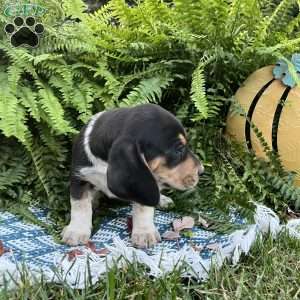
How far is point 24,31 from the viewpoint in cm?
457

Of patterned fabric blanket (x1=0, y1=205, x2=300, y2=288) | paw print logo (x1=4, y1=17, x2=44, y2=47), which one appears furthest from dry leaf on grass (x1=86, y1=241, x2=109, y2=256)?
paw print logo (x1=4, y1=17, x2=44, y2=47)

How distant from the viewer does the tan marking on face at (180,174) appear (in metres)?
3.29

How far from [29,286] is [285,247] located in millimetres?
1530

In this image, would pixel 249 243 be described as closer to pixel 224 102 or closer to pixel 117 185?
pixel 117 185

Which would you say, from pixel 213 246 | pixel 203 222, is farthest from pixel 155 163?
pixel 203 222

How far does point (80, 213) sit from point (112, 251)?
0.46m

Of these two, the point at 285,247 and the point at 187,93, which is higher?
the point at 187,93

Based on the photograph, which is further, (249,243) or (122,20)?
(122,20)

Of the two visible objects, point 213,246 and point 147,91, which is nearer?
point 213,246

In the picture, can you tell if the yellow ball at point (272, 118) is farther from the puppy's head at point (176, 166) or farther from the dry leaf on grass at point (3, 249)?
the dry leaf on grass at point (3, 249)

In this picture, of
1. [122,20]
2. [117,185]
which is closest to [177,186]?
[117,185]

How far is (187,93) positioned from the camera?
480cm

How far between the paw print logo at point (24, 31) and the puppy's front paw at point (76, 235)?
1.67m

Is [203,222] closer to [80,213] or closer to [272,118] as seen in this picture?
[80,213]
